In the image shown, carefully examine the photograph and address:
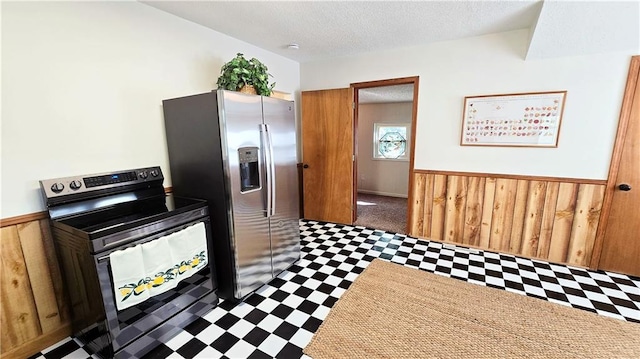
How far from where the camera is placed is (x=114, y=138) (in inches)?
77.7

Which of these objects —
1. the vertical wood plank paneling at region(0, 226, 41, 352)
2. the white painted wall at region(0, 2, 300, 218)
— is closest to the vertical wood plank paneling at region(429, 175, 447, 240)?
the white painted wall at region(0, 2, 300, 218)

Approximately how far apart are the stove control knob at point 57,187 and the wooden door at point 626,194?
172 inches

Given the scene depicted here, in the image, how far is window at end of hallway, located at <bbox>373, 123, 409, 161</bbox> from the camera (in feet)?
18.7

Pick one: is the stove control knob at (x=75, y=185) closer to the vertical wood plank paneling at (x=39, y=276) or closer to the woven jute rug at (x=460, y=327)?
the vertical wood plank paneling at (x=39, y=276)

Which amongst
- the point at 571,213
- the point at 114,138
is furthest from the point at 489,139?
the point at 114,138

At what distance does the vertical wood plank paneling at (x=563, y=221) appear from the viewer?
2.62m

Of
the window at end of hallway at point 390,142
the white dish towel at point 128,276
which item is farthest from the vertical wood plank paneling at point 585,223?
the white dish towel at point 128,276

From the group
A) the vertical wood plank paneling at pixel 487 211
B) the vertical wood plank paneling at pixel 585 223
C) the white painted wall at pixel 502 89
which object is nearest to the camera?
the white painted wall at pixel 502 89

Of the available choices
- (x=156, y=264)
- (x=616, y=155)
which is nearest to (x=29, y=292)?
(x=156, y=264)

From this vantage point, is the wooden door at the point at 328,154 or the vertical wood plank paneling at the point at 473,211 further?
the wooden door at the point at 328,154

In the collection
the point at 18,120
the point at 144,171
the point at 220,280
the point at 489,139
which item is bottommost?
the point at 220,280

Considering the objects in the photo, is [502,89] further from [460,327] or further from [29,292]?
[29,292]

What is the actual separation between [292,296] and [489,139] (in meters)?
2.59

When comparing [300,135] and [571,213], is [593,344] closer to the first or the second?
[571,213]
